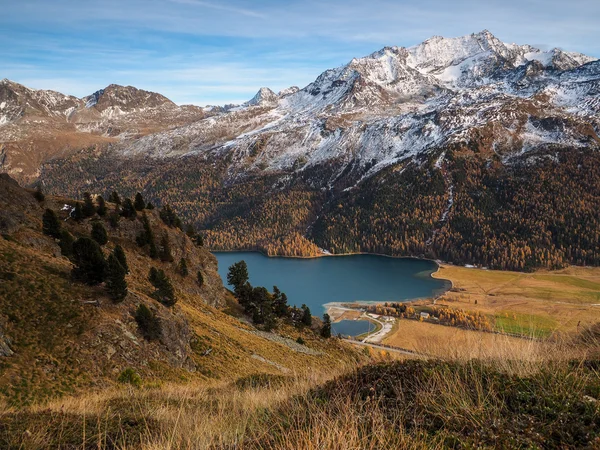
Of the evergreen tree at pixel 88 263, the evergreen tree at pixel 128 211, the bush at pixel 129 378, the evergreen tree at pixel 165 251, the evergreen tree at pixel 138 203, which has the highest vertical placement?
the evergreen tree at pixel 138 203

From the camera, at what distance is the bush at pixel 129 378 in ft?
55.1

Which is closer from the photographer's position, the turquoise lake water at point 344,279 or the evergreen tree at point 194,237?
the evergreen tree at point 194,237

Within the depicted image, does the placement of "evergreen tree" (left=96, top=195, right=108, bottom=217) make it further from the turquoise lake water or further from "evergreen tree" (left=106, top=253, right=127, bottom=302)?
the turquoise lake water

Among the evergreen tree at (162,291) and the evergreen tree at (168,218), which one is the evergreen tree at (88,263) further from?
the evergreen tree at (168,218)

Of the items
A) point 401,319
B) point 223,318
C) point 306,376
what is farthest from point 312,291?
point 306,376

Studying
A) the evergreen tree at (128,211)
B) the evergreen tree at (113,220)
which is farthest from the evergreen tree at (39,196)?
the evergreen tree at (128,211)

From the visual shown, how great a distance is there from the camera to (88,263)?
21.6 m

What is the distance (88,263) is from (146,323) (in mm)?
5161

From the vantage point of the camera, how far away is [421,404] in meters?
4.78

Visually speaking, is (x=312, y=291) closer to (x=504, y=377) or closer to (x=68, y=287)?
(x=68, y=287)

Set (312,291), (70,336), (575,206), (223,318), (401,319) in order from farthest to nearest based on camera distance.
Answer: (575,206), (312,291), (401,319), (223,318), (70,336)

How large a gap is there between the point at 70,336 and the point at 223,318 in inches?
951

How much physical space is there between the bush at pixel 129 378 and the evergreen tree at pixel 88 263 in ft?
22.4

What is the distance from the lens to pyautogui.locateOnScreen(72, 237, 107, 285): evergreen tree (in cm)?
2158
